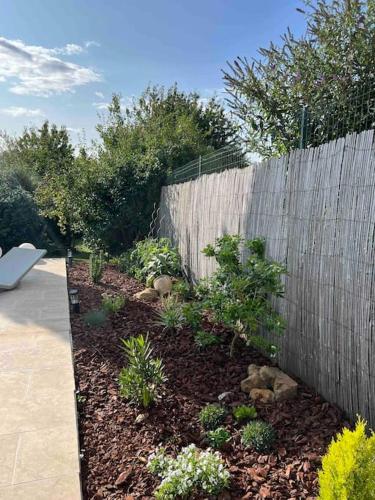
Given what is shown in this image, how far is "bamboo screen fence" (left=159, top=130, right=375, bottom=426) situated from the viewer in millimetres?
2400

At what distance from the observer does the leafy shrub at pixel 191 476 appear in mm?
1910

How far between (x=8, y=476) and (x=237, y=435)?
1.26 m

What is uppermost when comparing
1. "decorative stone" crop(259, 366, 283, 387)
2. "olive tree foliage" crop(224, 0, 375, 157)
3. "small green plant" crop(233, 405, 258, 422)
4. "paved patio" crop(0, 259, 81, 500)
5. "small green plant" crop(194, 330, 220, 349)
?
"olive tree foliage" crop(224, 0, 375, 157)

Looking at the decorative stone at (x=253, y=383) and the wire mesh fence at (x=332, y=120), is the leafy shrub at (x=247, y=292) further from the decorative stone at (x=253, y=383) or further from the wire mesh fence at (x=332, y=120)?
the wire mesh fence at (x=332, y=120)

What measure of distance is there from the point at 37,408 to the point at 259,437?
1.50 m

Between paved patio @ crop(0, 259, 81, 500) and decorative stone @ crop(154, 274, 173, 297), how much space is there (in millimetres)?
1327

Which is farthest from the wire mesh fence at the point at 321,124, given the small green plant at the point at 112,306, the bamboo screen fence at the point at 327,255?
the small green plant at the point at 112,306

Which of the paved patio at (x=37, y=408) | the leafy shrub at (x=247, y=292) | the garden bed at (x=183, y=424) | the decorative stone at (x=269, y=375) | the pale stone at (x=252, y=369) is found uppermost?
the leafy shrub at (x=247, y=292)

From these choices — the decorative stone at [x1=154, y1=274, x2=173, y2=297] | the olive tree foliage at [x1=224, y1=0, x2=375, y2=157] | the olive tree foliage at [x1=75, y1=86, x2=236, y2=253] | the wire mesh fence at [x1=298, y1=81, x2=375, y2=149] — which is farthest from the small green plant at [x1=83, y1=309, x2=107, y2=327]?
the olive tree foliage at [x1=75, y1=86, x2=236, y2=253]

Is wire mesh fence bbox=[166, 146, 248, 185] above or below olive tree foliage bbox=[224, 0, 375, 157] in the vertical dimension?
below

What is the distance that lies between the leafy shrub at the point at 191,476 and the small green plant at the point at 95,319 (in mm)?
2673

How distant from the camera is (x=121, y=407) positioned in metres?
2.83

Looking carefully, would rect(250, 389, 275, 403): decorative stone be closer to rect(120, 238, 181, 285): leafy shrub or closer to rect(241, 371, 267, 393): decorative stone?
rect(241, 371, 267, 393): decorative stone

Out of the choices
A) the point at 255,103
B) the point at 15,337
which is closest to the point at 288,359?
the point at 15,337
